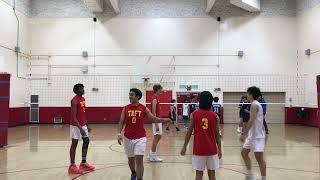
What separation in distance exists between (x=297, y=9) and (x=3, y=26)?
16129mm

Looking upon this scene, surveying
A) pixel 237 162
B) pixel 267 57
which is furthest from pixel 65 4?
pixel 237 162

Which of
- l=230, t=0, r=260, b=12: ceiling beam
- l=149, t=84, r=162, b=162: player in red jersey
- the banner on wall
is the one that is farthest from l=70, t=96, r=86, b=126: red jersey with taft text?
l=230, t=0, r=260, b=12: ceiling beam

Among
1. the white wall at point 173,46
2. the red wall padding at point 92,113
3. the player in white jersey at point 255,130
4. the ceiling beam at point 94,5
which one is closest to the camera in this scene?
the player in white jersey at point 255,130

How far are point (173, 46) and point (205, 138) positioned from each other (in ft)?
59.1

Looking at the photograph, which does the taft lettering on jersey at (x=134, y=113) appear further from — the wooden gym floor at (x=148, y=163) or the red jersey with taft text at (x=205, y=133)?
the wooden gym floor at (x=148, y=163)

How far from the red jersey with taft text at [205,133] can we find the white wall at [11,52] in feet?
52.4

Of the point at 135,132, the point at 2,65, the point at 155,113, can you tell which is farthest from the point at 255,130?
Answer: the point at 2,65

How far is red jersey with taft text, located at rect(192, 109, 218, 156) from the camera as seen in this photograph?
4859 mm

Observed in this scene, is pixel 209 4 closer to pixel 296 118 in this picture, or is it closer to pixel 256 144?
pixel 296 118

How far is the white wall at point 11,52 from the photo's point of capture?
19.0 meters

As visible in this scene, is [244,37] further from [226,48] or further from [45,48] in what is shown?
[45,48]

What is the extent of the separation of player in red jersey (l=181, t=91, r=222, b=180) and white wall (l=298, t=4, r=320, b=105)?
16043 millimetres

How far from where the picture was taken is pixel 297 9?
22250 millimetres

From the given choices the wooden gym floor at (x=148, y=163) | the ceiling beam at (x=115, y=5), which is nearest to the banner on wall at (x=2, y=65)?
the ceiling beam at (x=115, y=5)
